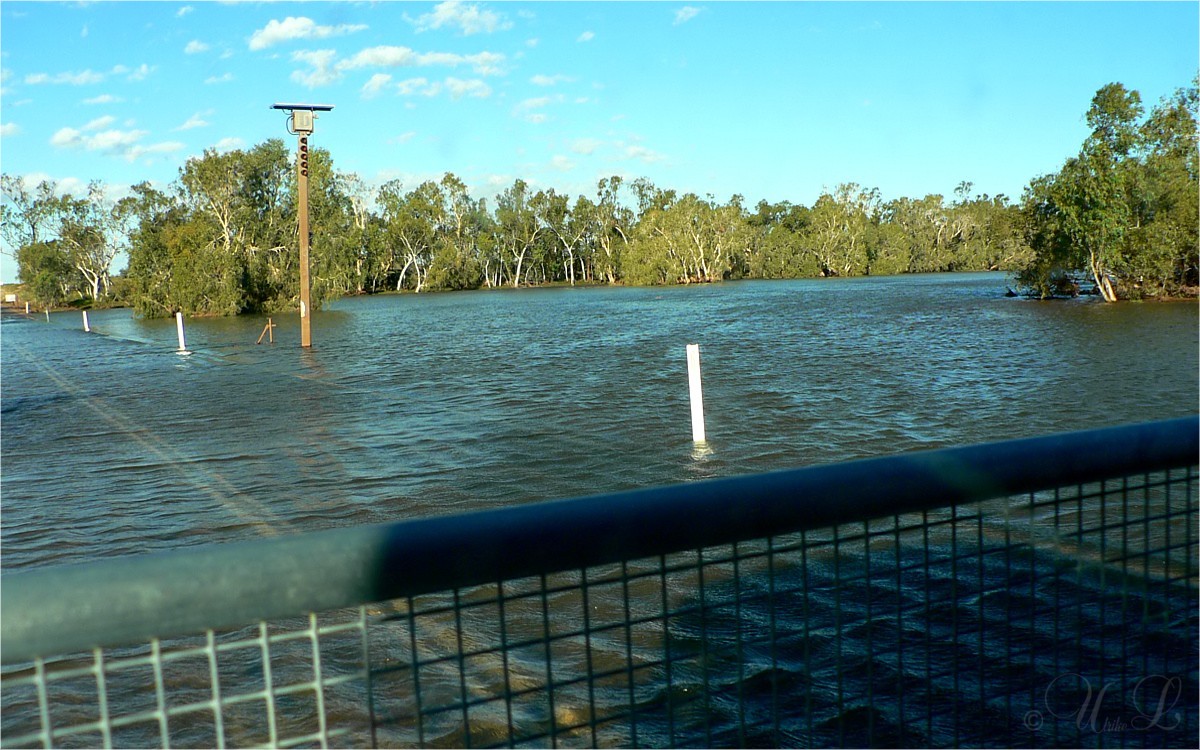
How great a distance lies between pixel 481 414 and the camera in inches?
643

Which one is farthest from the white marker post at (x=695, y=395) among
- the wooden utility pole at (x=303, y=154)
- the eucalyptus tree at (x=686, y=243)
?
the eucalyptus tree at (x=686, y=243)

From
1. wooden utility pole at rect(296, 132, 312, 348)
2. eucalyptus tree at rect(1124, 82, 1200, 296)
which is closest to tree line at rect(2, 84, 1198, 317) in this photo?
eucalyptus tree at rect(1124, 82, 1200, 296)

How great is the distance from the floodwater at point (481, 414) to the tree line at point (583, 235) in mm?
10807

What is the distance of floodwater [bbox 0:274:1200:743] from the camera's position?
10242mm

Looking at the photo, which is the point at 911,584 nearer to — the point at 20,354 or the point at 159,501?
the point at 159,501

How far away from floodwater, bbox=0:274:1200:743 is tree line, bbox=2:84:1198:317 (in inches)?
425

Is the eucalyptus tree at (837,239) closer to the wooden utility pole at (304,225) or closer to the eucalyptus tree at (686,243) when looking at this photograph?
the eucalyptus tree at (686,243)

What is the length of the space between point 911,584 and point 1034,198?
4627cm

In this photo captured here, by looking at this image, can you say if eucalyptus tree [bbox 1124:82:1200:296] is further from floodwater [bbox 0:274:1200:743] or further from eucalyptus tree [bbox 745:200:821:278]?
eucalyptus tree [bbox 745:200:821:278]

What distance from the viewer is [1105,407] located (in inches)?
591

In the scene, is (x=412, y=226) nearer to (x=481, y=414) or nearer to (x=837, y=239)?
(x=837, y=239)

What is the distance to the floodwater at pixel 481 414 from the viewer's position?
10242 mm

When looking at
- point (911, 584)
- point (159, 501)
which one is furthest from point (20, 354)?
point (911, 584)

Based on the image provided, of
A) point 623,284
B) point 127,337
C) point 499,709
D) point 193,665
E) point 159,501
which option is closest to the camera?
point 499,709
